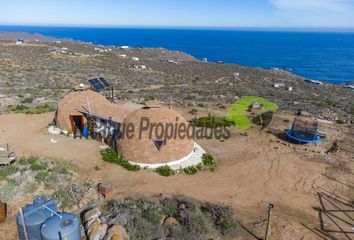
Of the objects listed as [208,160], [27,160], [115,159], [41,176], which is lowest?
[208,160]

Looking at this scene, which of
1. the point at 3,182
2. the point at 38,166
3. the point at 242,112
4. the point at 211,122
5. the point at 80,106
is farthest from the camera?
the point at 242,112

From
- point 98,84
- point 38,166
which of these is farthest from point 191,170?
point 98,84

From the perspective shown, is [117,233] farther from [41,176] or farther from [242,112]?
[242,112]

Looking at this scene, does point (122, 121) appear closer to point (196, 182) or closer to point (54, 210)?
point (196, 182)

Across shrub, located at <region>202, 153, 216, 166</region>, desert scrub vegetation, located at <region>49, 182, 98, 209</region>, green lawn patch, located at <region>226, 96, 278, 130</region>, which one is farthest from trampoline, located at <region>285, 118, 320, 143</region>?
desert scrub vegetation, located at <region>49, 182, 98, 209</region>

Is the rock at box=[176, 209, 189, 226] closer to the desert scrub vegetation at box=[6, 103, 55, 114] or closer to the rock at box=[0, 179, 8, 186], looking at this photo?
the rock at box=[0, 179, 8, 186]

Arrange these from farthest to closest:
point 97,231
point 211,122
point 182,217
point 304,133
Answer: point 211,122, point 304,133, point 182,217, point 97,231

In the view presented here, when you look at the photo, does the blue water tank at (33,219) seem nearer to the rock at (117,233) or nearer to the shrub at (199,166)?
the rock at (117,233)
